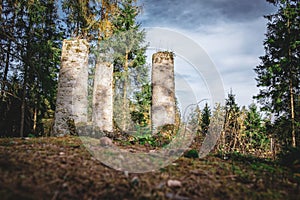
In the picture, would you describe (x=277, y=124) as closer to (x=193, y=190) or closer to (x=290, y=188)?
(x=290, y=188)

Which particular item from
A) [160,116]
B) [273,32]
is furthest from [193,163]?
[273,32]

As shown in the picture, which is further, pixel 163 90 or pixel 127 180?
pixel 163 90

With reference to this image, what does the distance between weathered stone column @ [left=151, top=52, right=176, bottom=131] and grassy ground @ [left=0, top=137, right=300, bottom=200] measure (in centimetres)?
459

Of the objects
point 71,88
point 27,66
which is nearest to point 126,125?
point 27,66

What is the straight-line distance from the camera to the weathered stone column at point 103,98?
417 inches

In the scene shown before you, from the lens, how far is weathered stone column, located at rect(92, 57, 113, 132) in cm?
1060

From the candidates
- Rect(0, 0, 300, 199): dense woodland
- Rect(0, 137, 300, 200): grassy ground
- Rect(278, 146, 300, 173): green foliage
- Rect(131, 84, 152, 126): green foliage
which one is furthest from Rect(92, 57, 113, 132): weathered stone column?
Rect(278, 146, 300, 173): green foliage

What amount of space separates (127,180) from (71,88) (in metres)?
4.41

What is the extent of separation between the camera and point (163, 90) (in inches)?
308

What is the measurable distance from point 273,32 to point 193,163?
907 centimetres

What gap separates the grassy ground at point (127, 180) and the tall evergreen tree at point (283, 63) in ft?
22.8

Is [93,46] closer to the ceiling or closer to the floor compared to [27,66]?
closer to the ceiling

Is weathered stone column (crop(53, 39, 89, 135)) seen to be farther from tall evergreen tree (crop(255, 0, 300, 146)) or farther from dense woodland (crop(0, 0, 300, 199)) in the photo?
tall evergreen tree (crop(255, 0, 300, 146))

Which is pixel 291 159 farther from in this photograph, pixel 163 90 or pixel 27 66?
pixel 27 66
